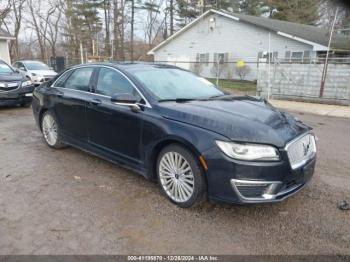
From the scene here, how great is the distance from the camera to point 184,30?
2573cm

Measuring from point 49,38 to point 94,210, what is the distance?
1677 inches

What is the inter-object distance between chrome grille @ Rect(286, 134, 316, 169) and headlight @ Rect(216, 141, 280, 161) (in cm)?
19

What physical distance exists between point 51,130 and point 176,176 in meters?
2.96

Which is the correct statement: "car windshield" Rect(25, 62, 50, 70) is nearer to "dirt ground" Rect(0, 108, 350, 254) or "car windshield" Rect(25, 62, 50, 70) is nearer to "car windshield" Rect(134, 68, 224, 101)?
"dirt ground" Rect(0, 108, 350, 254)

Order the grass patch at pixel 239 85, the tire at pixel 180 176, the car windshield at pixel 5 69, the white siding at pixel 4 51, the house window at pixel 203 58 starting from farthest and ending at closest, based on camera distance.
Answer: the house window at pixel 203 58
the white siding at pixel 4 51
the grass patch at pixel 239 85
the car windshield at pixel 5 69
the tire at pixel 180 176

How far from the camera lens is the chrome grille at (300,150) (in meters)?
3.10

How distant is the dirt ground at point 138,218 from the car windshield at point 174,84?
1.21m

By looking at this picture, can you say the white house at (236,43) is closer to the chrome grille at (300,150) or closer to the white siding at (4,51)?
the white siding at (4,51)

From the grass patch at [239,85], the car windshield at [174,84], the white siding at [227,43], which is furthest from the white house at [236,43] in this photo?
the car windshield at [174,84]

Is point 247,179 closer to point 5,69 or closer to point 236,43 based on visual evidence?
point 5,69

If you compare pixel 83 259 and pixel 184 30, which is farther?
pixel 184 30

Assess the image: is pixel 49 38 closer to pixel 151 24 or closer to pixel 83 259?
pixel 151 24

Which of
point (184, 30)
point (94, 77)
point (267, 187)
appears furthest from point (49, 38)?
point (267, 187)

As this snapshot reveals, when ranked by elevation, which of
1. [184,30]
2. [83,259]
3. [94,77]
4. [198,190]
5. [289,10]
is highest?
[289,10]
